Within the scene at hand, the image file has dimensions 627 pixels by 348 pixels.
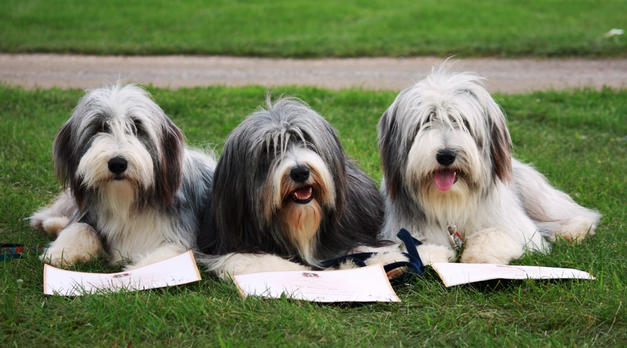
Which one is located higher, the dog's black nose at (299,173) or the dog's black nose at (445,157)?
the dog's black nose at (445,157)

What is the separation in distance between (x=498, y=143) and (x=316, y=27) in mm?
11268

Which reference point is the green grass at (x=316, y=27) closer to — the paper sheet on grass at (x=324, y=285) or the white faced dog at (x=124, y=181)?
the white faced dog at (x=124, y=181)

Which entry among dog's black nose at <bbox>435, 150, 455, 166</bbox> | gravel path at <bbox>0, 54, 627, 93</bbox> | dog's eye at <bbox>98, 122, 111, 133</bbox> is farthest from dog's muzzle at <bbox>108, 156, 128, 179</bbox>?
gravel path at <bbox>0, 54, 627, 93</bbox>

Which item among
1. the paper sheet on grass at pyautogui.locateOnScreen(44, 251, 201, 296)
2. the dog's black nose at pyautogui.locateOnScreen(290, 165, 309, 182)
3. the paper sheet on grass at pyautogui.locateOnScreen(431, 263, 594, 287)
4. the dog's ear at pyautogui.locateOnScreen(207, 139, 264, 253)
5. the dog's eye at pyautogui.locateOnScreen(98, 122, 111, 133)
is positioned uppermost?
the dog's eye at pyautogui.locateOnScreen(98, 122, 111, 133)

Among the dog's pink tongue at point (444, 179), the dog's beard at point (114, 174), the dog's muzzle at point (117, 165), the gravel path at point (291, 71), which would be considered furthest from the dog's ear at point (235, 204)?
the gravel path at point (291, 71)

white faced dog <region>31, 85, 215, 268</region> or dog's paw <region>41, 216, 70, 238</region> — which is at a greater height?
white faced dog <region>31, 85, 215, 268</region>

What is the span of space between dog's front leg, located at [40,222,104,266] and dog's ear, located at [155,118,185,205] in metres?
0.59

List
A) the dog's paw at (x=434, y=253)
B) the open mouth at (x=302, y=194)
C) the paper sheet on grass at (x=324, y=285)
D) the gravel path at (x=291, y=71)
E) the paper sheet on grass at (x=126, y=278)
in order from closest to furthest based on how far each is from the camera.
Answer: the paper sheet on grass at (x=324, y=285), the paper sheet on grass at (x=126, y=278), the open mouth at (x=302, y=194), the dog's paw at (x=434, y=253), the gravel path at (x=291, y=71)

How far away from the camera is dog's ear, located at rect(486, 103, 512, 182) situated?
4402 mm

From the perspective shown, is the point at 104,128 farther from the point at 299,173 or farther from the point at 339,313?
the point at 339,313

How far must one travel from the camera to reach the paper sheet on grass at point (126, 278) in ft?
13.3

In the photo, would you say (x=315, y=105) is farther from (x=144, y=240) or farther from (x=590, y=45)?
(x=590, y=45)

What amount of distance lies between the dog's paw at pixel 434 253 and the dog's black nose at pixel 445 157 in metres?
0.60

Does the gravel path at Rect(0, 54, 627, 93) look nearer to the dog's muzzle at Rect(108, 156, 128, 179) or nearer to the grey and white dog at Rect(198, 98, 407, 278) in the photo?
the grey and white dog at Rect(198, 98, 407, 278)
